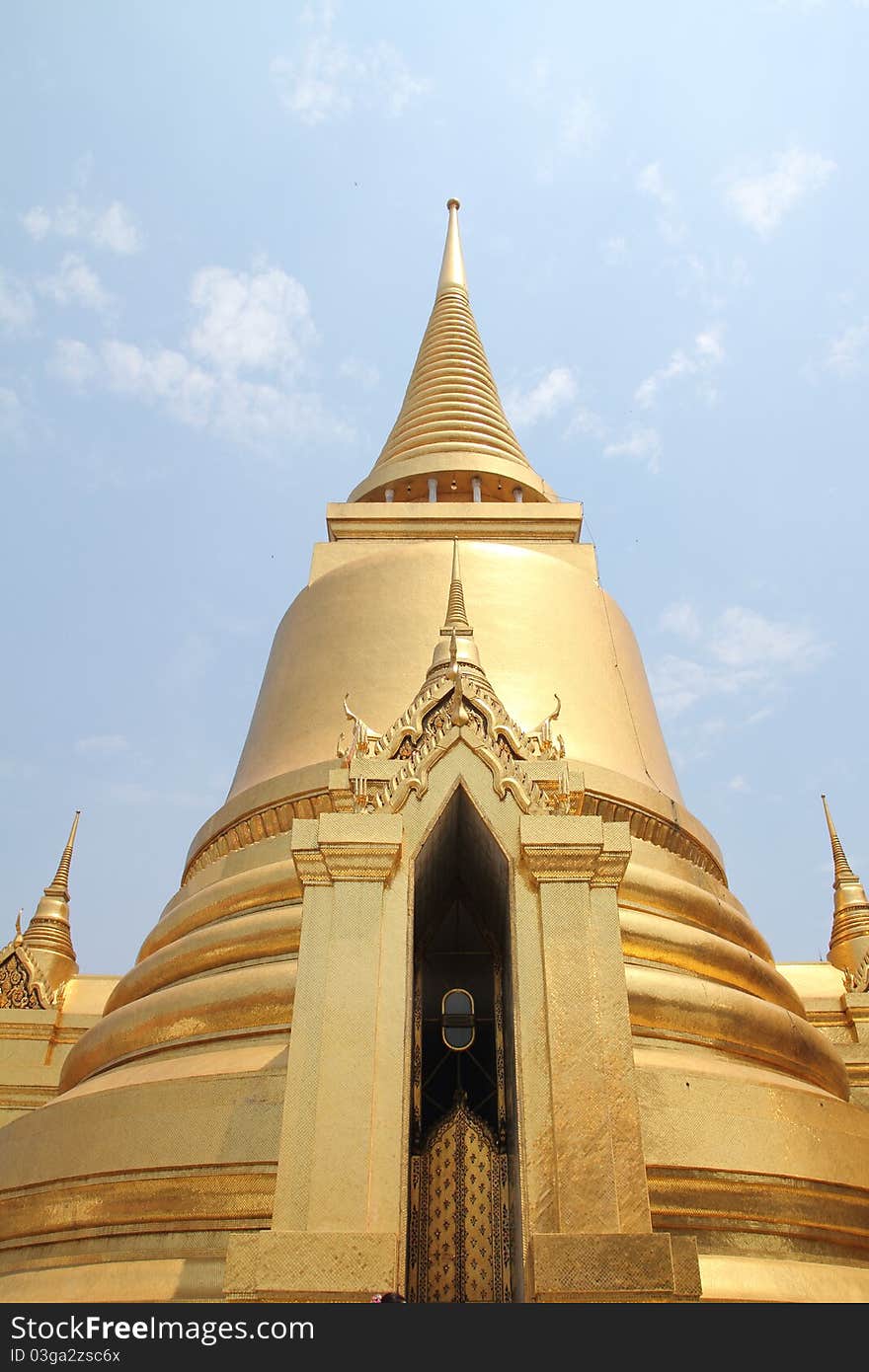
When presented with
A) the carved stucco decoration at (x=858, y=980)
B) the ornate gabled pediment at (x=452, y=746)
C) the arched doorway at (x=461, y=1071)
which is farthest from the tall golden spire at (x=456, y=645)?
the carved stucco decoration at (x=858, y=980)

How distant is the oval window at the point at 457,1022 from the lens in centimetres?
624

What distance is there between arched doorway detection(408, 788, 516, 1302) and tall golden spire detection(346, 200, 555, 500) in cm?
940

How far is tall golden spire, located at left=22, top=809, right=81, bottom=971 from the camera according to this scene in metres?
14.0

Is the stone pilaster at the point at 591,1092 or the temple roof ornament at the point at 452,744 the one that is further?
the temple roof ornament at the point at 452,744

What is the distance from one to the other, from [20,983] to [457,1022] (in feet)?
27.4

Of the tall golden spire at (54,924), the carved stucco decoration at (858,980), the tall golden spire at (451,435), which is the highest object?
the tall golden spire at (451,435)

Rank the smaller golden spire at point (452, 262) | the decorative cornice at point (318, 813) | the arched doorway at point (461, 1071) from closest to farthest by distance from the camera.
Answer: the arched doorway at point (461, 1071) → the decorative cornice at point (318, 813) → the smaller golden spire at point (452, 262)

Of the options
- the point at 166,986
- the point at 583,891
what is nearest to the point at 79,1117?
the point at 166,986

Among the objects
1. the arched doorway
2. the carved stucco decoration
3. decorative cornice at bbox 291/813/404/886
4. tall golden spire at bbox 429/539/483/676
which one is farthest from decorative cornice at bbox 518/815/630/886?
the carved stucco decoration

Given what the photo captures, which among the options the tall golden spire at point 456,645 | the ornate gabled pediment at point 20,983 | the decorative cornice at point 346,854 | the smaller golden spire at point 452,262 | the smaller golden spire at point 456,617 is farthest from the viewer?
the smaller golden spire at point 452,262

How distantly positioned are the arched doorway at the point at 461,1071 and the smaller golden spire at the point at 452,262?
18056mm

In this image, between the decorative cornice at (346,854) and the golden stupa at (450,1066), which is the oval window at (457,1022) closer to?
the golden stupa at (450,1066)

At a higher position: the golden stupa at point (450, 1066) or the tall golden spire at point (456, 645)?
the tall golden spire at point (456, 645)
